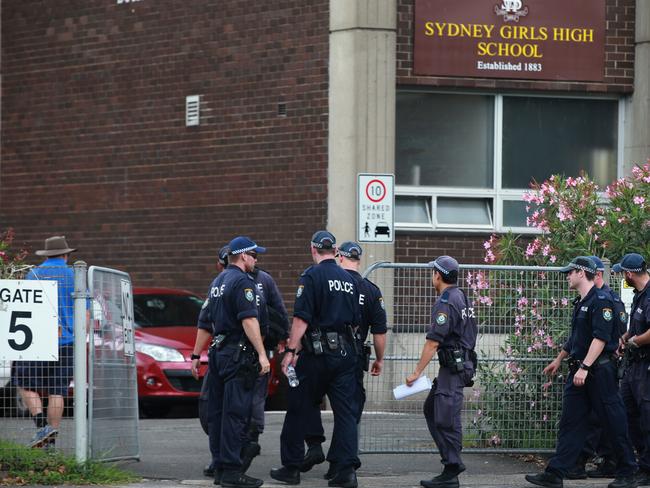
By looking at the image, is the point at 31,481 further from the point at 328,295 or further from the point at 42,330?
the point at 328,295

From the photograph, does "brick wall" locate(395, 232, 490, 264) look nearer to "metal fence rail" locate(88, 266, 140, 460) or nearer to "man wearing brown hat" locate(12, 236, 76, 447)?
"metal fence rail" locate(88, 266, 140, 460)

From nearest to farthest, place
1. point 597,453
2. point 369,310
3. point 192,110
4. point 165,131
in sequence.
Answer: point 369,310, point 597,453, point 192,110, point 165,131

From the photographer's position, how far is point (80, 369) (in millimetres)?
10164

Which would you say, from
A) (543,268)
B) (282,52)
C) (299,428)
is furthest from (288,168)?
(299,428)

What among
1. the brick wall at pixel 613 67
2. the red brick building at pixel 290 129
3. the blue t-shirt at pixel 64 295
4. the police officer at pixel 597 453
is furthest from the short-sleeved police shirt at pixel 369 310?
the brick wall at pixel 613 67

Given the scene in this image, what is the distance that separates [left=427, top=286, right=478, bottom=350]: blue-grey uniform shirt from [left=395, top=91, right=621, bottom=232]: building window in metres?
6.35

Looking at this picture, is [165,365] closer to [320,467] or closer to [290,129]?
[320,467]

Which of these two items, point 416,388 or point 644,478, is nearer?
point 416,388

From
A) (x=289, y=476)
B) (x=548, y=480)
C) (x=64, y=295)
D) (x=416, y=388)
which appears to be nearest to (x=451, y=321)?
(x=416, y=388)

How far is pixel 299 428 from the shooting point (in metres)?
10.4

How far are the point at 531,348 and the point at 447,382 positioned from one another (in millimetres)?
1733

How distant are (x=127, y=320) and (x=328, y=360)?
1791 mm

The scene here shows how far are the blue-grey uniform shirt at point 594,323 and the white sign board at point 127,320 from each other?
3499 millimetres

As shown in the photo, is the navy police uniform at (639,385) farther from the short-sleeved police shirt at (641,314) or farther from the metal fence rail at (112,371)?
the metal fence rail at (112,371)
